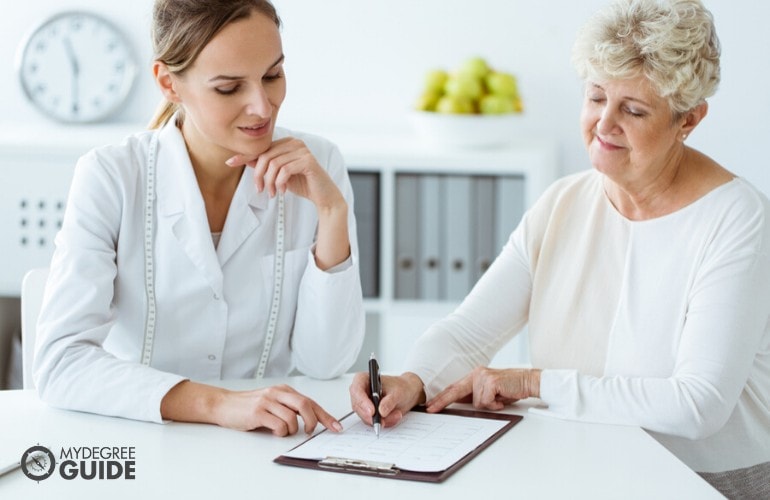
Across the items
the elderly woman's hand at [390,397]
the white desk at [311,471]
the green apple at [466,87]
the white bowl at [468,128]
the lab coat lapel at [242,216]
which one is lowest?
the white desk at [311,471]

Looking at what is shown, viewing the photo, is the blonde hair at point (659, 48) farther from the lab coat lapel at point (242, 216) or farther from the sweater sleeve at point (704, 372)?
the lab coat lapel at point (242, 216)

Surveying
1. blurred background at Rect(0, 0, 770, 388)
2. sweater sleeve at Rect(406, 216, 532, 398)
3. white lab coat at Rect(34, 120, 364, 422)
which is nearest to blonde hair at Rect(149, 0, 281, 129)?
white lab coat at Rect(34, 120, 364, 422)

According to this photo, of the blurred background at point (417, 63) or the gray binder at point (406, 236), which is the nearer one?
the gray binder at point (406, 236)

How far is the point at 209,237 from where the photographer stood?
77.7 inches

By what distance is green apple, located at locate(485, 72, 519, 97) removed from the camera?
Answer: 10.7 feet

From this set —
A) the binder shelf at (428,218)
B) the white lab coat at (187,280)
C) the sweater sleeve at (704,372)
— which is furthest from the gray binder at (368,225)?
the sweater sleeve at (704,372)

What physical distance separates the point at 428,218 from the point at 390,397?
1.66m

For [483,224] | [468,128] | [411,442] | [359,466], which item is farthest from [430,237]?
[359,466]

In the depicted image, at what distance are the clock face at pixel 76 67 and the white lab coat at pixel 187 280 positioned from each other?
5.24 ft

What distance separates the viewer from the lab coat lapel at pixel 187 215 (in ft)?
6.44

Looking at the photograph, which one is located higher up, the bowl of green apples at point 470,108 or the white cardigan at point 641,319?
the bowl of green apples at point 470,108

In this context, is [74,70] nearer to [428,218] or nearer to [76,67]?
[76,67]

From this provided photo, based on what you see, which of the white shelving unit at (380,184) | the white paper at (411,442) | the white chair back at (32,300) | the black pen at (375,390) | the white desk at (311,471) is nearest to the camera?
the white desk at (311,471)

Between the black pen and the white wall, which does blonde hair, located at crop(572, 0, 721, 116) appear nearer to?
the black pen
